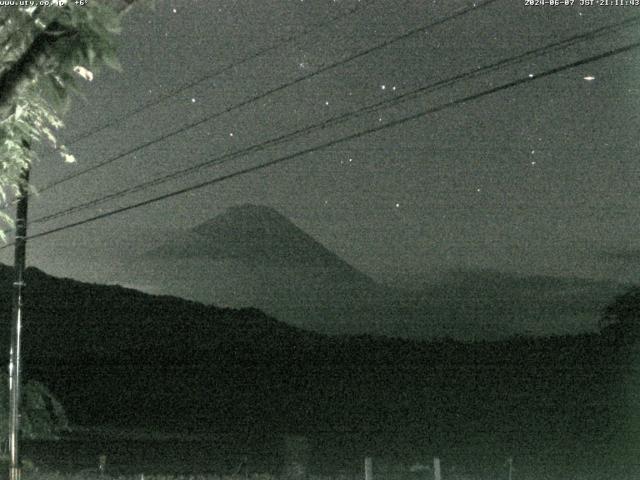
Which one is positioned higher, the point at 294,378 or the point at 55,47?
the point at 294,378

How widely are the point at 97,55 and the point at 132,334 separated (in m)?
89.9

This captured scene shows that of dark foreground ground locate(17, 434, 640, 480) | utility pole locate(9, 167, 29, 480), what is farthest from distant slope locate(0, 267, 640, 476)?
utility pole locate(9, 167, 29, 480)

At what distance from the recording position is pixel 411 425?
5653 cm

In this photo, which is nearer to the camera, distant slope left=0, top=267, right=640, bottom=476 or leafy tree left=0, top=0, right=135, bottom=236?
leafy tree left=0, top=0, right=135, bottom=236

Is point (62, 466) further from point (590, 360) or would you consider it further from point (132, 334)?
point (132, 334)

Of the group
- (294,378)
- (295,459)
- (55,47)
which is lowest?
(295,459)

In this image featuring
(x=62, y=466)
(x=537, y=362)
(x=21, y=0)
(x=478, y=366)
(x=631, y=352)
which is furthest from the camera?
(x=478, y=366)

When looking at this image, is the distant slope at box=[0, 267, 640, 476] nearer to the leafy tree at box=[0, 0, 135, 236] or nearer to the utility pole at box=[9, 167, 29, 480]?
the utility pole at box=[9, 167, 29, 480]

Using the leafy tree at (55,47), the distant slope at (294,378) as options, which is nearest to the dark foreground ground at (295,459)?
the distant slope at (294,378)

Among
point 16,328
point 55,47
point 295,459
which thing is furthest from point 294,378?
point 55,47

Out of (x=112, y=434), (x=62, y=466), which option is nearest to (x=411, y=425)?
(x=112, y=434)

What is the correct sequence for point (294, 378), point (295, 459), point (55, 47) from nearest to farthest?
1. point (55, 47)
2. point (295, 459)
3. point (294, 378)

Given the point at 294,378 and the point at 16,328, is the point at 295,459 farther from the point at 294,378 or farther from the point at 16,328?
the point at 294,378

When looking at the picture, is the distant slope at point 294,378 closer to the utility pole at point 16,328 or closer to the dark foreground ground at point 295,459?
the dark foreground ground at point 295,459
